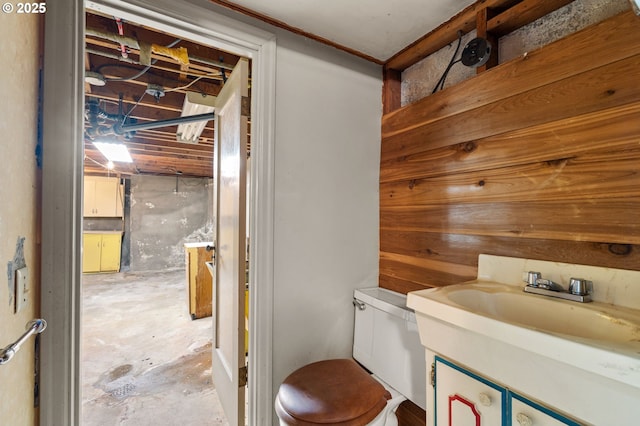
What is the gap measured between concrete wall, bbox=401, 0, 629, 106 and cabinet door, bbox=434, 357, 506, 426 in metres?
1.24

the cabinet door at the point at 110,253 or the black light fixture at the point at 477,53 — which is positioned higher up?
the black light fixture at the point at 477,53

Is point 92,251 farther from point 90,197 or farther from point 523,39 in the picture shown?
point 523,39

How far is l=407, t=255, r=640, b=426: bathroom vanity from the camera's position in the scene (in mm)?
532

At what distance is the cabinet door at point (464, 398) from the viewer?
→ 702mm

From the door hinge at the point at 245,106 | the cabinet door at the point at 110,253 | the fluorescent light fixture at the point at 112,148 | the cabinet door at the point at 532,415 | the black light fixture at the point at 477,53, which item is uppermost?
the fluorescent light fixture at the point at 112,148

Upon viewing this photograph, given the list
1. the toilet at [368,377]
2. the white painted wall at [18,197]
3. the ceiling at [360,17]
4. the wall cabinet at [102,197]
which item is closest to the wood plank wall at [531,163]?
the toilet at [368,377]

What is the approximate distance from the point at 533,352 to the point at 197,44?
81.7 inches

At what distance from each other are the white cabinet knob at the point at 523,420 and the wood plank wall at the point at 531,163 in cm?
56

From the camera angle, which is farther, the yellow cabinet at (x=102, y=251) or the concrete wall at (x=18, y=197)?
the yellow cabinet at (x=102, y=251)

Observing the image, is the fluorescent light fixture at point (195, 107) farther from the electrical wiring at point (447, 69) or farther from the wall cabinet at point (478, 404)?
the wall cabinet at point (478, 404)

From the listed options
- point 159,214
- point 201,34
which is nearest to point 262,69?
point 201,34

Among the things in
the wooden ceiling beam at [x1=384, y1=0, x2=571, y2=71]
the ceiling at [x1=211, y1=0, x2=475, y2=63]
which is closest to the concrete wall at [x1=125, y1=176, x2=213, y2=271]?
the ceiling at [x1=211, y1=0, x2=475, y2=63]

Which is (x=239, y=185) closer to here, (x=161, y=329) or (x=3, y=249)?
(x=3, y=249)

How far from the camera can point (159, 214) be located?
652 centimetres
